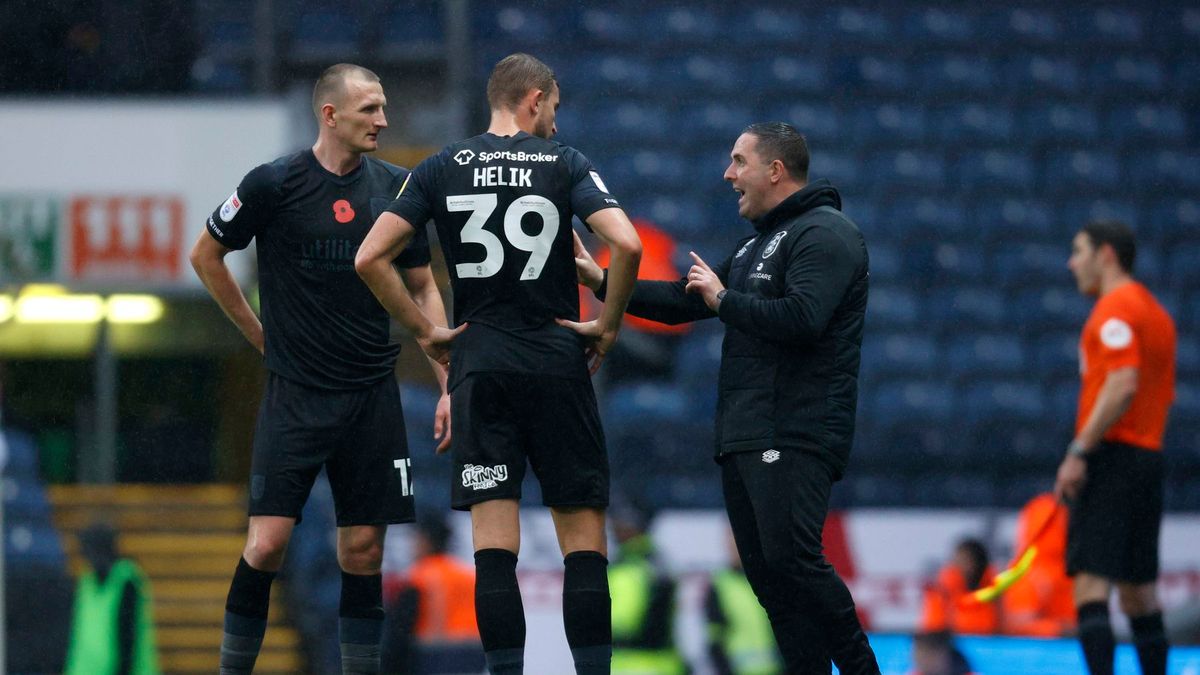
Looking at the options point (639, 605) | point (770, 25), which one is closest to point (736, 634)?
point (639, 605)

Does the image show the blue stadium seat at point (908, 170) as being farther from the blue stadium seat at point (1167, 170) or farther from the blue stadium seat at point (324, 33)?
the blue stadium seat at point (324, 33)

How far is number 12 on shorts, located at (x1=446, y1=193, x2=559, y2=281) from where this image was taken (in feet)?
12.6

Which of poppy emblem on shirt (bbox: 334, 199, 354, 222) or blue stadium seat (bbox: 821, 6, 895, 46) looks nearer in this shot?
poppy emblem on shirt (bbox: 334, 199, 354, 222)

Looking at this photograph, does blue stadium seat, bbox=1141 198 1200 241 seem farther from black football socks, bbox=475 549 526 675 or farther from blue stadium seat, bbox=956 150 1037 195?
black football socks, bbox=475 549 526 675

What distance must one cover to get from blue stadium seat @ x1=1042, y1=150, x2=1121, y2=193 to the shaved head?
27.8 ft

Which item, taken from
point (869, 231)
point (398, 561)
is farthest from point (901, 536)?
point (869, 231)

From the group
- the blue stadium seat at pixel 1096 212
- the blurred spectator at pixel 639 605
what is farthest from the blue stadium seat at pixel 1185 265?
the blurred spectator at pixel 639 605

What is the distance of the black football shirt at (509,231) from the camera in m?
3.86

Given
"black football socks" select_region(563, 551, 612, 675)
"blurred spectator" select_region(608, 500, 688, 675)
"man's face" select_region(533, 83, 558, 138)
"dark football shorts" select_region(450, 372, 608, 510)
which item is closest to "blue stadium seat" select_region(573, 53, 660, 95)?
"blurred spectator" select_region(608, 500, 688, 675)

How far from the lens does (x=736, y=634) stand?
7555 millimetres

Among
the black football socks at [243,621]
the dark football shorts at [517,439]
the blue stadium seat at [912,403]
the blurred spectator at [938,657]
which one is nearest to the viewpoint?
the dark football shorts at [517,439]

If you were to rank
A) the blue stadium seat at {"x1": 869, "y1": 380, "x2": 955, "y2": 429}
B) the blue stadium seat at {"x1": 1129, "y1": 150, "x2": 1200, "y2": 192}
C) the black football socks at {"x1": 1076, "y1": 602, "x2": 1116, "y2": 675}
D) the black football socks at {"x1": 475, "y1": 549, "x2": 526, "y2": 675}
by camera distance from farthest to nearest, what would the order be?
the blue stadium seat at {"x1": 1129, "y1": 150, "x2": 1200, "y2": 192}, the blue stadium seat at {"x1": 869, "y1": 380, "x2": 955, "y2": 429}, the black football socks at {"x1": 1076, "y1": 602, "x2": 1116, "y2": 675}, the black football socks at {"x1": 475, "y1": 549, "x2": 526, "y2": 675}

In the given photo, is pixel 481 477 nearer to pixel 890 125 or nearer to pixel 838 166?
pixel 838 166

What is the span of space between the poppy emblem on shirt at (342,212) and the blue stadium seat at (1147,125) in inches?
357
